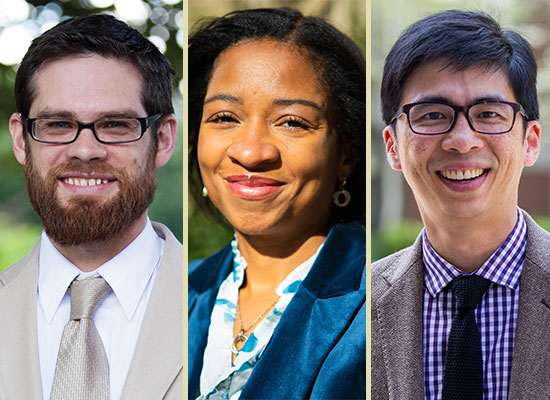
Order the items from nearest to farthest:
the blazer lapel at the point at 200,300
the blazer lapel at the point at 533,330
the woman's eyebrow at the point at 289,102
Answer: the blazer lapel at the point at 533,330, the woman's eyebrow at the point at 289,102, the blazer lapel at the point at 200,300

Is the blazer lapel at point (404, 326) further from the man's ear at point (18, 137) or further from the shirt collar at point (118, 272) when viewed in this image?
the man's ear at point (18, 137)

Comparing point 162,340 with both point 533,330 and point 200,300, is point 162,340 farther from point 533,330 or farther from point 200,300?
point 533,330

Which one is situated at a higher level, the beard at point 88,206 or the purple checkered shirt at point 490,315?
the beard at point 88,206

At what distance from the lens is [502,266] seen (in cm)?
238

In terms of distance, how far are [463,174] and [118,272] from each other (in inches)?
53.6

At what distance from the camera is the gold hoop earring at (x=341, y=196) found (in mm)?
2492

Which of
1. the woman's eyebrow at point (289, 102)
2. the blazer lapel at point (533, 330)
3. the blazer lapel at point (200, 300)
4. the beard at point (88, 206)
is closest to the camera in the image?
the blazer lapel at point (533, 330)

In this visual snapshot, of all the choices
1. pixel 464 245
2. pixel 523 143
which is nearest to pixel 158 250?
pixel 464 245

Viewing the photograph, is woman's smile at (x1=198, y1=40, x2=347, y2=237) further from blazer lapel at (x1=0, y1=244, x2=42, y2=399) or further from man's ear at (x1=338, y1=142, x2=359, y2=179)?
blazer lapel at (x1=0, y1=244, x2=42, y2=399)

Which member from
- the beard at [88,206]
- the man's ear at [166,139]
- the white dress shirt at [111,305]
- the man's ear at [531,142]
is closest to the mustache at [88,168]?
the beard at [88,206]

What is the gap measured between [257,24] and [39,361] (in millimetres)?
1527

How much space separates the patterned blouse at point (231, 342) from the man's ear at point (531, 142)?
0.86 meters

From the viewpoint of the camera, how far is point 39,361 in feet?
8.01

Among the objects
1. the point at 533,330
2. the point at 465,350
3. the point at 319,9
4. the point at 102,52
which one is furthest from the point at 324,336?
the point at 102,52
